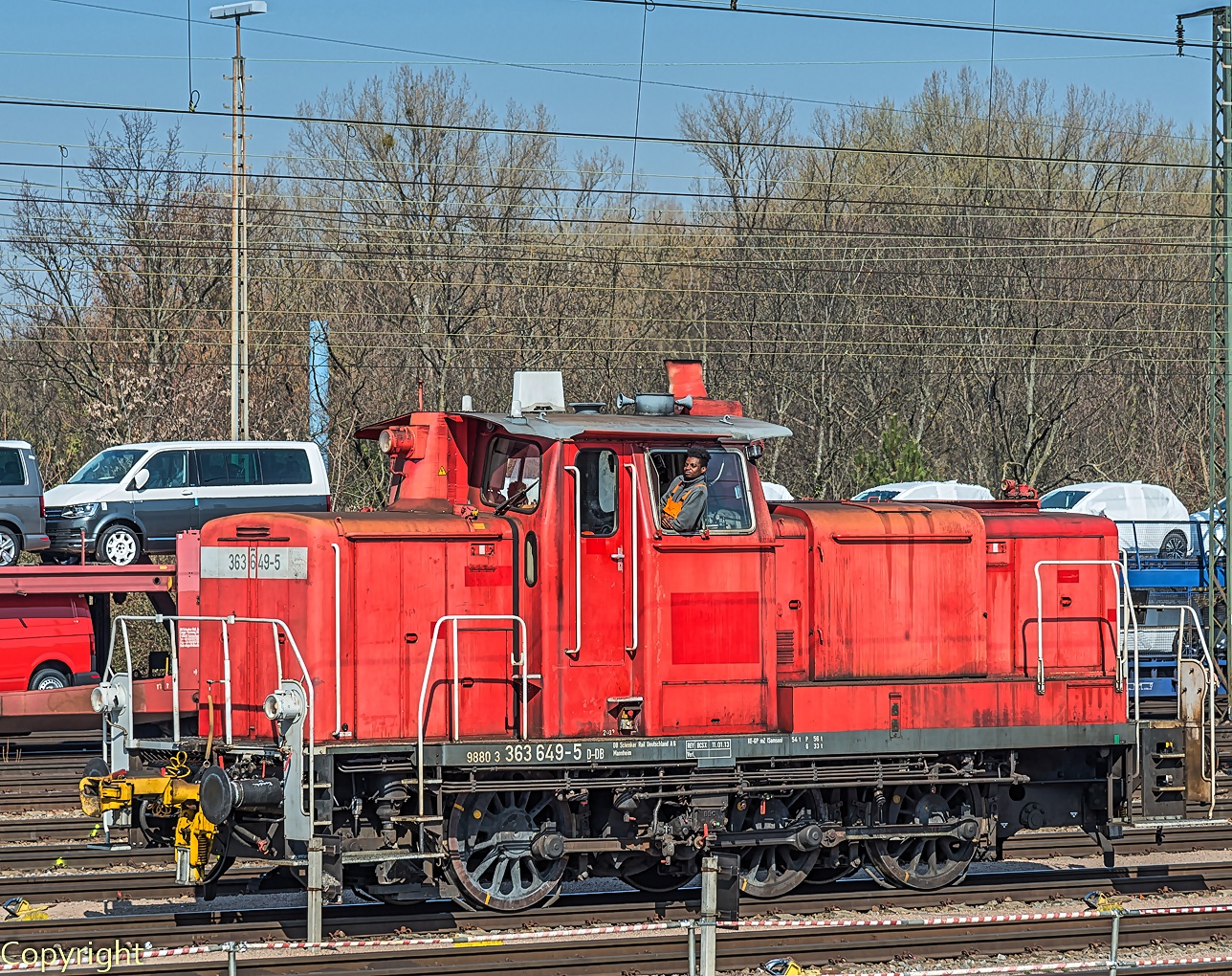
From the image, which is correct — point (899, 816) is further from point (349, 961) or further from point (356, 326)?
point (356, 326)

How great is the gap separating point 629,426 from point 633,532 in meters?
0.74

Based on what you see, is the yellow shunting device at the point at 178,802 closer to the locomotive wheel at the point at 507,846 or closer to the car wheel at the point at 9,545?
the locomotive wheel at the point at 507,846

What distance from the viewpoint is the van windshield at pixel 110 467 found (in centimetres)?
2391

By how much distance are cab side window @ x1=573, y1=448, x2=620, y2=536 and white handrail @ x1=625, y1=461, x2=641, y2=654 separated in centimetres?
9

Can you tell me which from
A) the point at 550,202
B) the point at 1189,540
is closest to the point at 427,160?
the point at 550,202

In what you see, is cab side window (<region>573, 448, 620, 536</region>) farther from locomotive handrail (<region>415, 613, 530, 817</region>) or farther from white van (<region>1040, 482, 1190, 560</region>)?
white van (<region>1040, 482, 1190, 560</region>)

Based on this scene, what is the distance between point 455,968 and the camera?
8.59 m

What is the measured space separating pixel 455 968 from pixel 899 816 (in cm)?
410

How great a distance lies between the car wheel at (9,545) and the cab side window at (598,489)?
595 inches

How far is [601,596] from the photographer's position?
33.0 feet

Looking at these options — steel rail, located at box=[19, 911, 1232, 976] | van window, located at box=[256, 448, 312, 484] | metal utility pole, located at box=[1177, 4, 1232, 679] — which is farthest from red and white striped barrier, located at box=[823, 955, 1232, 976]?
van window, located at box=[256, 448, 312, 484]

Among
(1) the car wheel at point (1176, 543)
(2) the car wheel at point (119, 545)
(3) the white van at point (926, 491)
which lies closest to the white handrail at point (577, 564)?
(2) the car wheel at point (119, 545)

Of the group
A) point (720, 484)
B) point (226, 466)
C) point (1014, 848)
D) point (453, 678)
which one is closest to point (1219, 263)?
point (1014, 848)

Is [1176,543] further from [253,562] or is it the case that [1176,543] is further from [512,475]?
[253,562]
